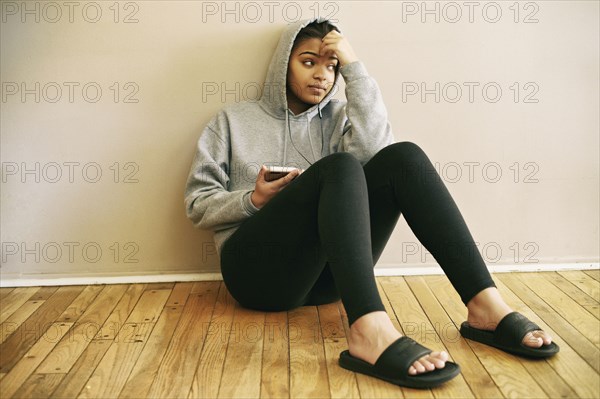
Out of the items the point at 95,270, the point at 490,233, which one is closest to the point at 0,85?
the point at 95,270

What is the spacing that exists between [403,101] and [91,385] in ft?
4.09

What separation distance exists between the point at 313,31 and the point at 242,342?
0.87 m

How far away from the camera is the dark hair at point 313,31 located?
2010 mm

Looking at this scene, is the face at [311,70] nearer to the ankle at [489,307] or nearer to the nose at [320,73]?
the nose at [320,73]

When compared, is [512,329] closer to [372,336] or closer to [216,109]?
[372,336]

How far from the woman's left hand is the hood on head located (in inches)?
2.9

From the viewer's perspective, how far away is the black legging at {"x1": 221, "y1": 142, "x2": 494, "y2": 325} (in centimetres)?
153

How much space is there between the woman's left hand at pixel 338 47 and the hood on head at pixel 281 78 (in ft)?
0.24

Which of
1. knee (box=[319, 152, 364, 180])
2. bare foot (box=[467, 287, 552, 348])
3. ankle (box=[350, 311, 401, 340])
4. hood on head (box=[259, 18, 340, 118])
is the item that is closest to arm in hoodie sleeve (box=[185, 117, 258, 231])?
hood on head (box=[259, 18, 340, 118])

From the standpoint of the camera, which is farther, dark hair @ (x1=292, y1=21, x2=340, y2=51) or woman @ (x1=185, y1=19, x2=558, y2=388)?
dark hair @ (x1=292, y1=21, x2=340, y2=51)

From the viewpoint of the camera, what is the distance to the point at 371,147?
190 cm

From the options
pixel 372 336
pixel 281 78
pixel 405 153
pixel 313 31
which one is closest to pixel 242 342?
pixel 372 336

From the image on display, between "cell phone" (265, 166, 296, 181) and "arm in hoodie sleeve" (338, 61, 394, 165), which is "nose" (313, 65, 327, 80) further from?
"cell phone" (265, 166, 296, 181)

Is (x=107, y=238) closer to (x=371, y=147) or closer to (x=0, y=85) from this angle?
(x=0, y=85)
